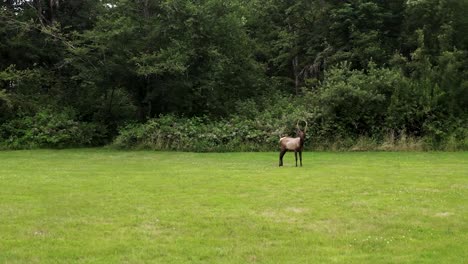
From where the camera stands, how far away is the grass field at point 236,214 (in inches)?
294

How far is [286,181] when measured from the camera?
576 inches

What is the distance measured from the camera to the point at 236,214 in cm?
1009

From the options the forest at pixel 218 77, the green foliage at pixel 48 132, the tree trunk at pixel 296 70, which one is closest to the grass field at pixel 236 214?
the forest at pixel 218 77

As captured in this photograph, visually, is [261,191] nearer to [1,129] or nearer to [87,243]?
[87,243]

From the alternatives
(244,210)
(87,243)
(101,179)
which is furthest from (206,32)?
(87,243)

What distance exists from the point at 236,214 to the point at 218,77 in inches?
Result: 900

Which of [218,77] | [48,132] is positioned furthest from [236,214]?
[218,77]

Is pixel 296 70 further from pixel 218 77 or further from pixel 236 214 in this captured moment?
pixel 236 214

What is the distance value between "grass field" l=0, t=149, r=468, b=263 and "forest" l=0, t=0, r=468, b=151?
7941 millimetres


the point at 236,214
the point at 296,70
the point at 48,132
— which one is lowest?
the point at 236,214

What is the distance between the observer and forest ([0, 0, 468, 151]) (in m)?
26.2

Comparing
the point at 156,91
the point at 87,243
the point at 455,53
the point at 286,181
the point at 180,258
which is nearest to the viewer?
the point at 180,258

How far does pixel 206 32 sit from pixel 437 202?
22810 millimetres

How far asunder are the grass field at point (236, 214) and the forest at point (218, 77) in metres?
7.94
